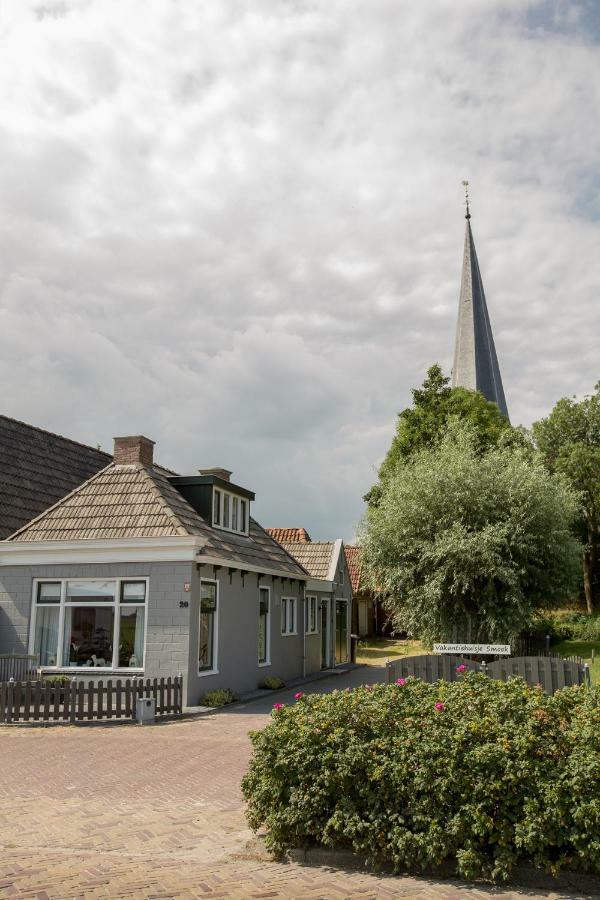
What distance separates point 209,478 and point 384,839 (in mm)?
14380

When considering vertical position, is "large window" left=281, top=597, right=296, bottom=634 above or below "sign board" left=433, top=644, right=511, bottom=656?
above

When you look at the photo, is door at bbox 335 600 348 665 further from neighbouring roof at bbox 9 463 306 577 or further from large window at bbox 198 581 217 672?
large window at bbox 198 581 217 672

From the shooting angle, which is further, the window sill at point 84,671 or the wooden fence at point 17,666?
the window sill at point 84,671

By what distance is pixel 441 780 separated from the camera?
6.09m

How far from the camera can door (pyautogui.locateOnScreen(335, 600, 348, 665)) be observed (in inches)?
1187

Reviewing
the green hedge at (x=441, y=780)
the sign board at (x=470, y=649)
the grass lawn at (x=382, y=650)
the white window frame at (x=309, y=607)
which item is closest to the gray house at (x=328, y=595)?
the white window frame at (x=309, y=607)

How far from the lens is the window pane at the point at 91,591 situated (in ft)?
56.4

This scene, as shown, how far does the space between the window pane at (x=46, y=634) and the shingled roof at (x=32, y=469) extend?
9.05 ft

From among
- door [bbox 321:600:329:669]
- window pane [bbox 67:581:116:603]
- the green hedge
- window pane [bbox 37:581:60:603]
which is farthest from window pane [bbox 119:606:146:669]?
door [bbox 321:600:329:669]

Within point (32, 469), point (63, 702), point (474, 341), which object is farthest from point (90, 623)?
point (474, 341)

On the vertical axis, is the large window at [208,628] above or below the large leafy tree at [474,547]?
below

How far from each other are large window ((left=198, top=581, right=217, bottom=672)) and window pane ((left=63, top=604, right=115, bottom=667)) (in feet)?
6.60

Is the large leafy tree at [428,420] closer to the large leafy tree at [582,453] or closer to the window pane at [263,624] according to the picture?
the large leafy tree at [582,453]

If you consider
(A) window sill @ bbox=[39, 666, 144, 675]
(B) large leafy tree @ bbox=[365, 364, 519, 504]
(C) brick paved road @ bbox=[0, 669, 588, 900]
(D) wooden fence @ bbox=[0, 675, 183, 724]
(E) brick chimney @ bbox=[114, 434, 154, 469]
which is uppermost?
(B) large leafy tree @ bbox=[365, 364, 519, 504]
